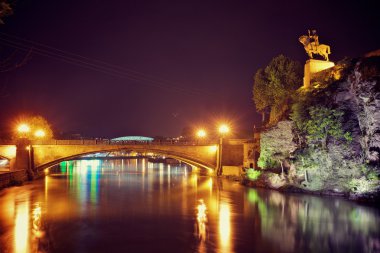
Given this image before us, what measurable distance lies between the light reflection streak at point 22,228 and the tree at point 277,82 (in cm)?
3627

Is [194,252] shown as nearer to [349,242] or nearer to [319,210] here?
[349,242]

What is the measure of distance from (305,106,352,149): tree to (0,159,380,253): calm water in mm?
6017

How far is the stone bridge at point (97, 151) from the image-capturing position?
54.0 metres

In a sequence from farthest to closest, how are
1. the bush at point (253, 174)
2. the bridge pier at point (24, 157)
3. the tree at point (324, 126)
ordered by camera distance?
the bridge pier at point (24, 157), the bush at point (253, 174), the tree at point (324, 126)

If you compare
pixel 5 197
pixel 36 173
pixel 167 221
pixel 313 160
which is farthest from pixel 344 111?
pixel 36 173

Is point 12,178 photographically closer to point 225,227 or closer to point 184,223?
point 184,223

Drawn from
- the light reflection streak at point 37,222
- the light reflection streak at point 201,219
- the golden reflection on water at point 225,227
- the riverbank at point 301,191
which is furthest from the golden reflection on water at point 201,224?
the riverbank at point 301,191

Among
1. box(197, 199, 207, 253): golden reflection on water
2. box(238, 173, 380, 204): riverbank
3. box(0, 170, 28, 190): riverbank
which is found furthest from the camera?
box(0, 170, 28, 190): riverbank

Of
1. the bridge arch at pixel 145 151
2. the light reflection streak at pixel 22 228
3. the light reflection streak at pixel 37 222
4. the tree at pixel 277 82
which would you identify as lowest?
the light reflection streak at pixel 37 222

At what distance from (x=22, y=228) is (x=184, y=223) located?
10433 mm

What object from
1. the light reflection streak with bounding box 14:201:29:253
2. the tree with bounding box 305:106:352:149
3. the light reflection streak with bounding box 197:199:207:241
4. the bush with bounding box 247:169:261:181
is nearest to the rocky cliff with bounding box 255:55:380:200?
the tree with bounding box 305:106:352:149

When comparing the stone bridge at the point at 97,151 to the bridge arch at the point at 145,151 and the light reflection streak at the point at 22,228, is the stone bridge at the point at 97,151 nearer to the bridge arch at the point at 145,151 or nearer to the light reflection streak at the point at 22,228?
the bridge arch at the point at 145,151

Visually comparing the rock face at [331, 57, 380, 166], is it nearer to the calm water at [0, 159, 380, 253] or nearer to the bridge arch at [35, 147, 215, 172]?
the calm water at [0, 159, 380, 253]

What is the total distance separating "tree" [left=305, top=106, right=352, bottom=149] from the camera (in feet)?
117
